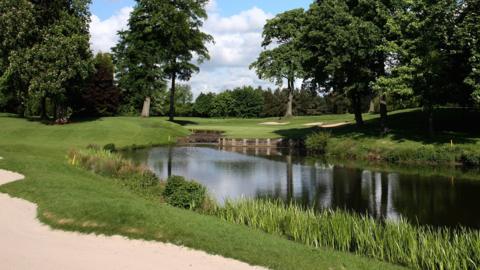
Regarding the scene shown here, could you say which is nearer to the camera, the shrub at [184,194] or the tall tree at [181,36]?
the shrub at [184,194]

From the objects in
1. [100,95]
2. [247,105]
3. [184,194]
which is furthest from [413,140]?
[247,105]

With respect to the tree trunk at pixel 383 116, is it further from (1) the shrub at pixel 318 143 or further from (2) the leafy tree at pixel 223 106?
(2) the leafy tree at pixel 223 106

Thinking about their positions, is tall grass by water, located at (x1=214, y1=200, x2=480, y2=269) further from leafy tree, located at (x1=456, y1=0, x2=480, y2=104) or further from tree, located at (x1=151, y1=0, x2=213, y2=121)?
tree, located at (x1=151, y1=0, x2=213, y2=121)

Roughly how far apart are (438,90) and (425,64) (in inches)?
87.7

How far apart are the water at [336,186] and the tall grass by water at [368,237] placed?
12.1ft

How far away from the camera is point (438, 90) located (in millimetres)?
35812

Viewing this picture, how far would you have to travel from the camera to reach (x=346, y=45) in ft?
130

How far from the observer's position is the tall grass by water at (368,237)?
11.3m

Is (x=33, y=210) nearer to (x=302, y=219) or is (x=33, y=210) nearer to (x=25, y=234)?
(x=25, y=234)

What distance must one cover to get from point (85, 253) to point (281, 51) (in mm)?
61414

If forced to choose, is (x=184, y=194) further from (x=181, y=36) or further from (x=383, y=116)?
(x=181, y=36)

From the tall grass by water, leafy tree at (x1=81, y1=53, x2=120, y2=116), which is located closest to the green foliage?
the tall grass by water

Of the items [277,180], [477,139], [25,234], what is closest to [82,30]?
[277,180]

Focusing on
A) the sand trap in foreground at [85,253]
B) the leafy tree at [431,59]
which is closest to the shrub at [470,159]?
the leafy tree at [431,59]
